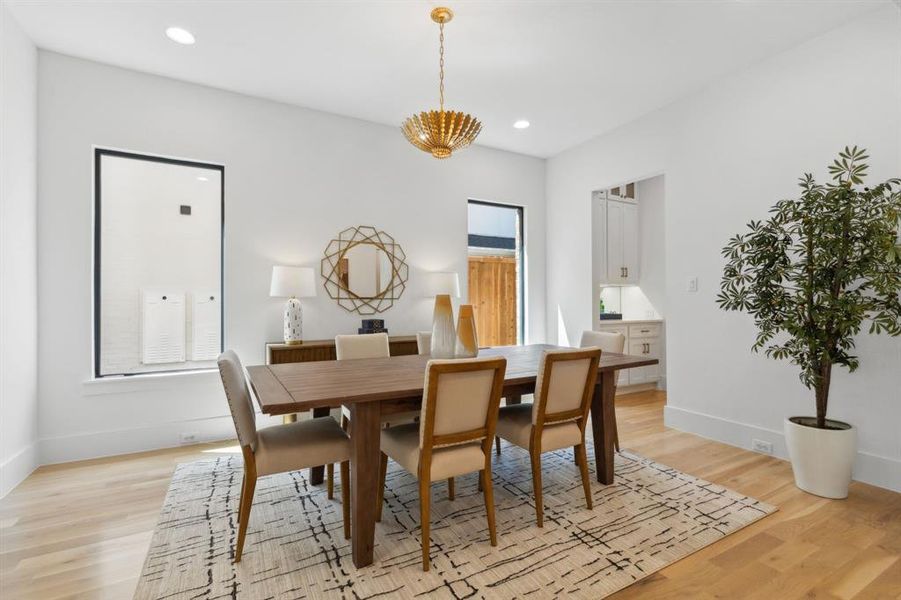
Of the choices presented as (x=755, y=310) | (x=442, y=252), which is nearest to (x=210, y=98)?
(x=442, y=252)

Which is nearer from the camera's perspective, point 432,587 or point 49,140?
point 432,587

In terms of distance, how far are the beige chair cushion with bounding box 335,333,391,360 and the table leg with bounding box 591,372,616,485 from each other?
1.51 m

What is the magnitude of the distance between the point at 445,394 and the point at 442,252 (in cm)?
312

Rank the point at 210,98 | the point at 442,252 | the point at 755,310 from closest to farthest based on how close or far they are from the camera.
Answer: the point at 755,310 < the point at 210,98 < the point at 442,252

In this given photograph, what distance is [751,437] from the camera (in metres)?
3.43

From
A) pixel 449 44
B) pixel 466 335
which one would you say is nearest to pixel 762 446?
pixel 466 335

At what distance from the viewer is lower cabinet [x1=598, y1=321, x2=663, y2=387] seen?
5443 millimetres

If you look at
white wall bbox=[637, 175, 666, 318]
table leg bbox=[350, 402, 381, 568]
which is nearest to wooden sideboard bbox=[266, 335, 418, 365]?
table leg bbox=[350, 402, 381, 568]

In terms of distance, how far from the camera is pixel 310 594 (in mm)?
1753

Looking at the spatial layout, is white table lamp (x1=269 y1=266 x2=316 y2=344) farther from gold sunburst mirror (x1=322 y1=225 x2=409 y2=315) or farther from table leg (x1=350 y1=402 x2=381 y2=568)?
table leg (x1=350 y1=402 x2=381 y2=568)

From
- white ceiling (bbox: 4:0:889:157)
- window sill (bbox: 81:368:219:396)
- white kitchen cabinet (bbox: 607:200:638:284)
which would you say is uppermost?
white ceiling (bbox: 4:0:889:157)

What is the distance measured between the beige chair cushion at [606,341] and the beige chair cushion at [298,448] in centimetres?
203

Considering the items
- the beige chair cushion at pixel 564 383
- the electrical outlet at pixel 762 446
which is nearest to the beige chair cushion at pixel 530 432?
the beige chair cushion at pixel 564 383

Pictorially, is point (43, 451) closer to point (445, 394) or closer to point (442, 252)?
point (445, 394)
